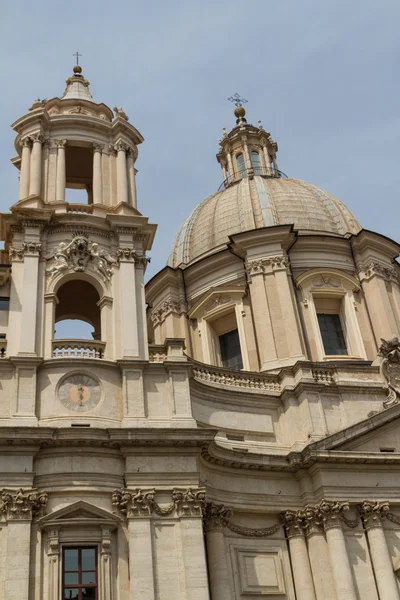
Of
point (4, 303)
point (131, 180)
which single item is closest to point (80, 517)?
point (4, 303)

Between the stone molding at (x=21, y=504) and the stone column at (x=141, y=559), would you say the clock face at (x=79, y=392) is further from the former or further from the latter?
the stone column at (x=141, y=559)

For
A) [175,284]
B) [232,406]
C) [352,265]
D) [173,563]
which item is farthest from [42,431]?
[352,265]

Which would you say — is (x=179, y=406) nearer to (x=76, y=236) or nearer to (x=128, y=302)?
(x=128, y=302)

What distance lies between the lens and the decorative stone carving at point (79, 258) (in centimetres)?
2459

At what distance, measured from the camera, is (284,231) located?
3191 centimetres

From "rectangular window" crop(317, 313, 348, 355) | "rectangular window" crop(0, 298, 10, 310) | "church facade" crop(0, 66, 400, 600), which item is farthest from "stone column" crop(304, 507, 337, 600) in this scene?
"rectangular window" crop(0, 298, 10, 310)

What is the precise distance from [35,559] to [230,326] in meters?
15.7

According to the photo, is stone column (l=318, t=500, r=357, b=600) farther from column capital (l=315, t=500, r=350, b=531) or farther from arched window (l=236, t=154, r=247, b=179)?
arched window (l=236, t=154, r=247, b=179)

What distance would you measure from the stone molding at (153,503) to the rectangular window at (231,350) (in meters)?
11.0

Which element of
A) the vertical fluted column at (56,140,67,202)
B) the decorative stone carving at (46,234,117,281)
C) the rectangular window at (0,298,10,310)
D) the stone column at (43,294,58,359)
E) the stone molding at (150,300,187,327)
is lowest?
the stone column at (43,294,58,359)

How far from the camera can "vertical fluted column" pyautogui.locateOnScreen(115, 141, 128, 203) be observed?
26.8m

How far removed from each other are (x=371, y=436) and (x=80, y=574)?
1080 cm

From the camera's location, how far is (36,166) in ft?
87.2

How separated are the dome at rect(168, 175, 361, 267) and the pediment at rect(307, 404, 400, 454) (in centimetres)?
1145
